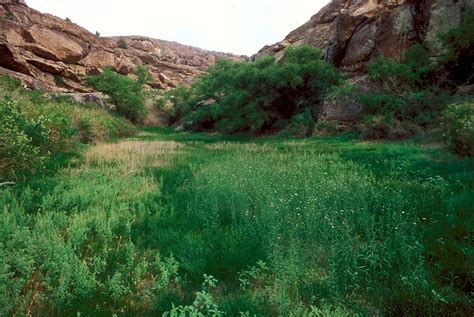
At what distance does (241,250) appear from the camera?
13.0 ft

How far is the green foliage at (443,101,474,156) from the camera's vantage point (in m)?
8.37

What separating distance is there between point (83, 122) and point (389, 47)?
21.5 metres

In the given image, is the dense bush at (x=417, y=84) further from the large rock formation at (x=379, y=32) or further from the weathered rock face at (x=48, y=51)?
the weathered rock face at (x=48, y=51)

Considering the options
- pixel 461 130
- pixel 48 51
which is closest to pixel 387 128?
pixel 461 130

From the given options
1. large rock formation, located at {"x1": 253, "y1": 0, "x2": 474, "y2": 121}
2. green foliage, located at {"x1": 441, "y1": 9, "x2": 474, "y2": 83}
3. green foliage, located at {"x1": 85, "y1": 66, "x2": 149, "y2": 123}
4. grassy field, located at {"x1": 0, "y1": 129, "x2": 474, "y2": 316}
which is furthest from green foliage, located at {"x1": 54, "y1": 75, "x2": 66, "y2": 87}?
green foliage, located at {"x1": 441, "y1": 9, "x2": 474, "y2": 83}

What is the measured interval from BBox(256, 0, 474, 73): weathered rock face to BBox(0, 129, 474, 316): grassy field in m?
19.3

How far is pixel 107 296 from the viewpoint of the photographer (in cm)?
305

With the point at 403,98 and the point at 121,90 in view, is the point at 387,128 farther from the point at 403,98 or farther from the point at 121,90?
the point at 121,90

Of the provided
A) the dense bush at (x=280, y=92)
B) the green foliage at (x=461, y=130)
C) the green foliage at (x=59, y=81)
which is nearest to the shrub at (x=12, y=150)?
the green foliage at (x=461, y=130)

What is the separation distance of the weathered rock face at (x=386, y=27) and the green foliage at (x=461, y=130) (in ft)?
44.2

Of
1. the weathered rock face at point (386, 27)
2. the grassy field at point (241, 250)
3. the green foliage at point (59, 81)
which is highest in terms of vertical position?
the weathered rock face at point (386, 27)

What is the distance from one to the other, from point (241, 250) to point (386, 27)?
1021 inches

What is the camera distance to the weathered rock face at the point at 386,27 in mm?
21359

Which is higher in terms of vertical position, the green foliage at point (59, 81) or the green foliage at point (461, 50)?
the green foliage at point (461, 50)
